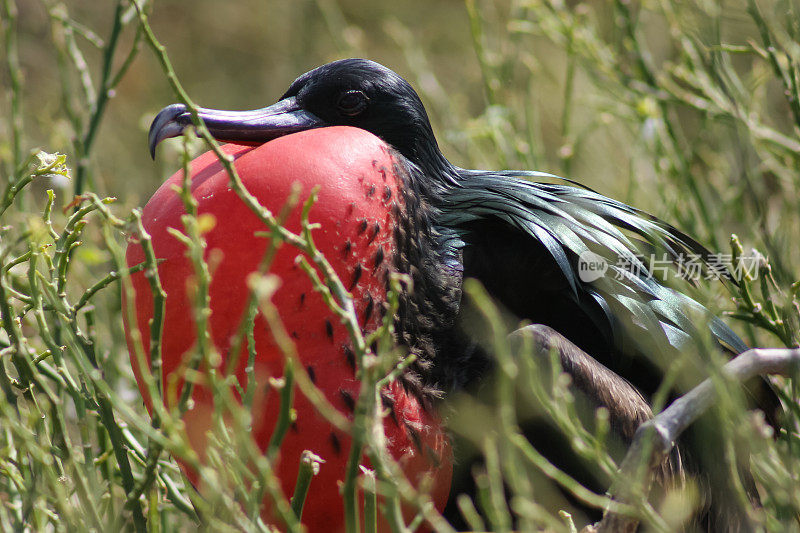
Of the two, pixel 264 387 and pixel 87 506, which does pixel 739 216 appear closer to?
pixel 264 387

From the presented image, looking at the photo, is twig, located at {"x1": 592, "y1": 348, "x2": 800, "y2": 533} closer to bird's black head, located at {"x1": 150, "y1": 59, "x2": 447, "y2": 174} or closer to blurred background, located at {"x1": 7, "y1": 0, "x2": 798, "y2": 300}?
blurred background, located at {"x1": 7, "y1": 0, "x2": 798, "y2": 300}

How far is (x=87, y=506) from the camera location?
97 centimetres

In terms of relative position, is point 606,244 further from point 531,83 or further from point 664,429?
point 531,83

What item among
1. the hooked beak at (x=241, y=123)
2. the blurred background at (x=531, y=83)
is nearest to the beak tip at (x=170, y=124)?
the hooked beak at (x=241, y=123)

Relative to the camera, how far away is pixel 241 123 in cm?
141

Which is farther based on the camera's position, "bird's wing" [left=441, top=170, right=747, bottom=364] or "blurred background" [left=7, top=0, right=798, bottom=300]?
"blurred background" [left=7, top=0, right=798, bottom=300]

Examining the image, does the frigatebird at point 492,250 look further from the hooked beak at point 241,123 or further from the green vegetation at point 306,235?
the green vegetation at point 306,235

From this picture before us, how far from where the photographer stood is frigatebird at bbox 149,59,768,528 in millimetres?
1379

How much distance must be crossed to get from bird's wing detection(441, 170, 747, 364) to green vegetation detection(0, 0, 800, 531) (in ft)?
0.29

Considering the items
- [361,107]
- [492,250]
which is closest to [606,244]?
[492,250]

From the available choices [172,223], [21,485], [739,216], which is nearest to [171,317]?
[172,223]

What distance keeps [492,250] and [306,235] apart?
0.61 m

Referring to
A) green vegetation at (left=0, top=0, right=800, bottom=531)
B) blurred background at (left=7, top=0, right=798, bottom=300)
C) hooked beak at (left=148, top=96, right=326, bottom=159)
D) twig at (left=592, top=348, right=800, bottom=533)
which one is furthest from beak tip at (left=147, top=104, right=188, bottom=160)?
twig at (left=592, top=348, right=800, bottom=533)

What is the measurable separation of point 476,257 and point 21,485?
0.74 metres
